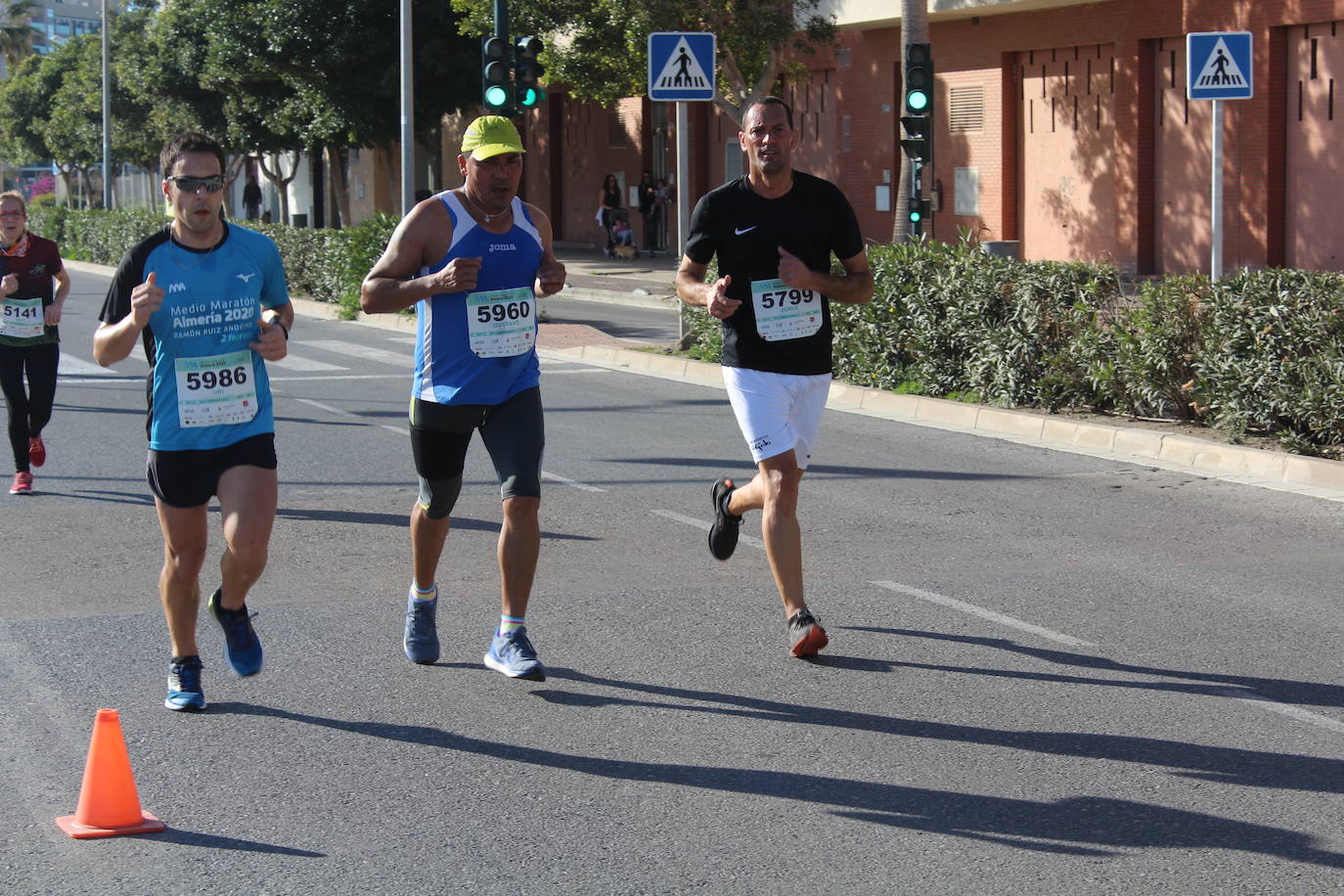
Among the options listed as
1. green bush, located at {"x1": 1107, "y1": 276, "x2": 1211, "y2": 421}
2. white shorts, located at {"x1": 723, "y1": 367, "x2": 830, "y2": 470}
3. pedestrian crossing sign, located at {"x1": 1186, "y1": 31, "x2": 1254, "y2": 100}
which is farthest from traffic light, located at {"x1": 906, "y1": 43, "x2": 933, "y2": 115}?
white shorts, located at {"x1": 723, "y1": 367, "x2": 830, "y2": 470}

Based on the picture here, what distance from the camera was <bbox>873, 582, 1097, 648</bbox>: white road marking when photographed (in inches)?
269

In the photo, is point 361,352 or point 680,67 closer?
point 680,67

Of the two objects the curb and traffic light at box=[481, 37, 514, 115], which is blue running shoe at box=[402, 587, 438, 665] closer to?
the curb

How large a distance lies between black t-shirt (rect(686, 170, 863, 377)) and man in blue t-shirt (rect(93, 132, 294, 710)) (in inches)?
68.5

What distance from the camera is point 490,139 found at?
601cm

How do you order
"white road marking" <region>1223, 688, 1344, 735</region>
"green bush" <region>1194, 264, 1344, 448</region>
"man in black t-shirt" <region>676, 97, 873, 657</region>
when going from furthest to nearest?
"green bush" <region>1194, 264, 1344, 448</region> < "man in black t-shirt" <region>676, 97, 873, 657</region> < "white road marking" <region>1223, 688, 1344, 735</region>

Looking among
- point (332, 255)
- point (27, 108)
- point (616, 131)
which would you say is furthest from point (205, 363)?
point (27, 108)

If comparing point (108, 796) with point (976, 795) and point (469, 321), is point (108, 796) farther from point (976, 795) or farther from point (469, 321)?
point (976, 795)

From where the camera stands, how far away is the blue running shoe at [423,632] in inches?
252

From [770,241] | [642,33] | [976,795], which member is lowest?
[976,795]

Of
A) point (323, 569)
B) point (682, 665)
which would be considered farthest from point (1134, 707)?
point (323, 569)

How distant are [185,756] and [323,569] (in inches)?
117

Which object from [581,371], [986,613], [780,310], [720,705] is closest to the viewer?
[720,705]

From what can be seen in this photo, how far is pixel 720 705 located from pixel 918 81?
45.6 ft
